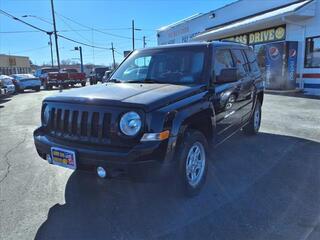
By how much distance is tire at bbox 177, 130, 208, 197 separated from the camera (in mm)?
3336

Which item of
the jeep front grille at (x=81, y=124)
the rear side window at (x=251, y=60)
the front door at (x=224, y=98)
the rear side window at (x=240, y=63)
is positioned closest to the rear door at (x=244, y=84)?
the rear side window at (x=240, y=63)

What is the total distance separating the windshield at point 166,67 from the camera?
4090mm

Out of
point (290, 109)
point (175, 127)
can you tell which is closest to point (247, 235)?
point (175, 127)

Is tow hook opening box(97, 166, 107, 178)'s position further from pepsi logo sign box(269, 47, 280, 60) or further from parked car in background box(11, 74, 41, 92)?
parked car in background box(11, 74, 41, 92)

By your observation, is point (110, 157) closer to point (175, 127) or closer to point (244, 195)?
point (175, 127)

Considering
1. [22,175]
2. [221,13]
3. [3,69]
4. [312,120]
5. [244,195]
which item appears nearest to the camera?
[244,195]

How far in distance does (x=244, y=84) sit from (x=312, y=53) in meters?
10.6

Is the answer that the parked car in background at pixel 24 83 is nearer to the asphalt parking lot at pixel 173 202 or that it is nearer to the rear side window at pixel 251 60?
the asphalt parking lot at pixel 173 202

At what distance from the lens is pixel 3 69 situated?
54406mm

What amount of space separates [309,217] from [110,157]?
2.22 m

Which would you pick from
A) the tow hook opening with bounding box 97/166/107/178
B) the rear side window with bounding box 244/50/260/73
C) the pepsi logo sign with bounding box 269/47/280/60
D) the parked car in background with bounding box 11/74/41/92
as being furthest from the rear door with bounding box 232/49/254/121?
the parked car in background with bounding box 11/74/41/92

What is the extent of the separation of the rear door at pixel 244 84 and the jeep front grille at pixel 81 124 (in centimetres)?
279

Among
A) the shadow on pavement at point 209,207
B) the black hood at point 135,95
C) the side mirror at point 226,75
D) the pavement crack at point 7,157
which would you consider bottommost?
the shadow on pavement at point 209,207

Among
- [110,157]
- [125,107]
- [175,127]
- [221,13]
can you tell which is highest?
[221,13]
